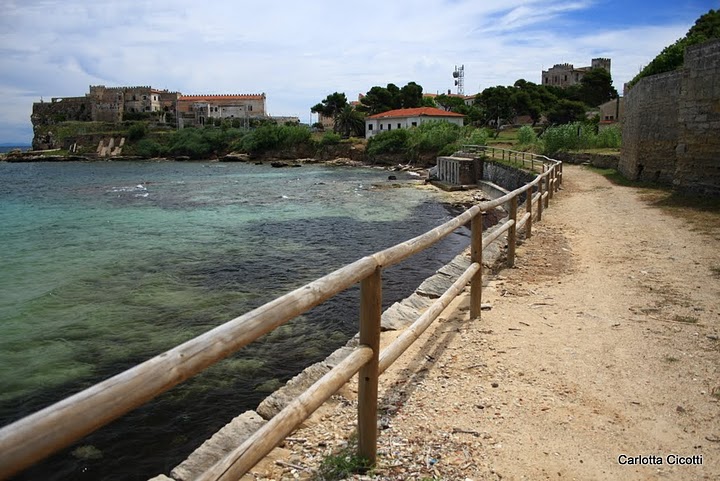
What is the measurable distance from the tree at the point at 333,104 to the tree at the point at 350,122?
1009 mm

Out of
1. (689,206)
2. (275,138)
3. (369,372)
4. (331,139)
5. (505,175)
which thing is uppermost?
(275,138)

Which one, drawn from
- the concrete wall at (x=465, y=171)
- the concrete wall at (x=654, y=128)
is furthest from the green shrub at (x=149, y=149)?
the concrete wall at (x=654, y=128)

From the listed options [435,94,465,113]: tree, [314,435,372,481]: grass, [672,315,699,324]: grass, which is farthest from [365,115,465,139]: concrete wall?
[314,435,372,481]: grass

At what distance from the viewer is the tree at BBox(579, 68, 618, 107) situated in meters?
77.1

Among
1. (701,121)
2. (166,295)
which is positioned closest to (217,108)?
(166,295)

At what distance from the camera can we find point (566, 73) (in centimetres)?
11425

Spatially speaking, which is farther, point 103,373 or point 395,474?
point 103,373

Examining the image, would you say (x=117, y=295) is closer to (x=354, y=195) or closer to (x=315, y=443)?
(x=315, y=443)

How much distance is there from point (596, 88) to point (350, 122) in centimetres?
3891

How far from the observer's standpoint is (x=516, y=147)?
151 feet

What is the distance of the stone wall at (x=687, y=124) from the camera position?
14086 millimetres

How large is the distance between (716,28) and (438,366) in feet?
151

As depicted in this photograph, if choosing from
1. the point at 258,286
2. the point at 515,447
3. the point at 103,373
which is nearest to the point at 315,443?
the point at 515,447

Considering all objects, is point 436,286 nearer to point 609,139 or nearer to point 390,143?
point 609,139
